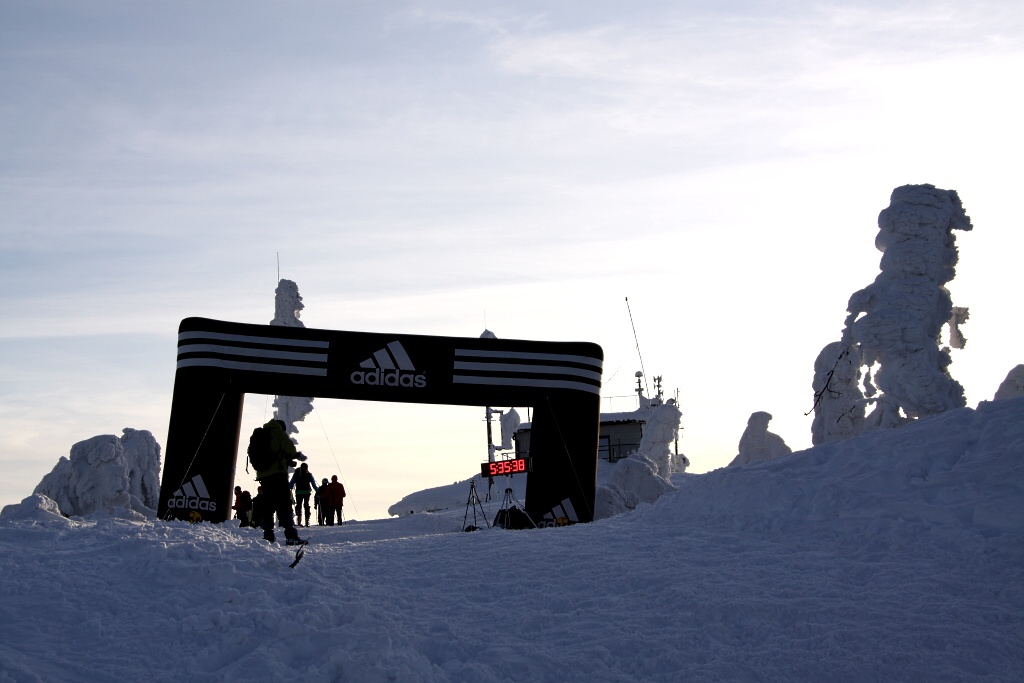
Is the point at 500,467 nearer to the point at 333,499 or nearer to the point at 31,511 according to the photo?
the point at 333,499

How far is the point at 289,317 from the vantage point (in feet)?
127

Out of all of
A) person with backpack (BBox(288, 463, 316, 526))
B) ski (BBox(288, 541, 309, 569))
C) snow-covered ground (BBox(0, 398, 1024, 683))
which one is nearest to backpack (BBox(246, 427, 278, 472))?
snow-covered ground (BBox(0, 398, 1024, 683))

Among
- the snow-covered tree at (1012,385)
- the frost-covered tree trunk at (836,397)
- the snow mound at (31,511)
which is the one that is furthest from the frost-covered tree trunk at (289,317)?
the snow-covered tree at (1012,385)

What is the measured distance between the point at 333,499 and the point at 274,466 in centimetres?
1200

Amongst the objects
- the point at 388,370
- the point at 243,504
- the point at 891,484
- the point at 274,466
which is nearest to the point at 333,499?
the point at 243,504

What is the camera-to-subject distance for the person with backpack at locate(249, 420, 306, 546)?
12.8 m

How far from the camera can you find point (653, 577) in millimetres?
11266

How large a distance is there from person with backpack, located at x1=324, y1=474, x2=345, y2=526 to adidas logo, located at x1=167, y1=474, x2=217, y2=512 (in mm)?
5508

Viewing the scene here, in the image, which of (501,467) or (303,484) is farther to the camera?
(501,467)

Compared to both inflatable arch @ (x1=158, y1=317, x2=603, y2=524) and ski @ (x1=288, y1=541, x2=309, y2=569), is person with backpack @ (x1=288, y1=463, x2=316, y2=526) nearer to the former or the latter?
inflatable arch @ (x1=158, y1=317, x2=603, y2=524)

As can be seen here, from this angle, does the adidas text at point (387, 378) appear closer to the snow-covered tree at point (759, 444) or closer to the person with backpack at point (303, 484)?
the person with backpack at point (303, 484)

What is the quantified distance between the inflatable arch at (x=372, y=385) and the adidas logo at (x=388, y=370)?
0.02 meters

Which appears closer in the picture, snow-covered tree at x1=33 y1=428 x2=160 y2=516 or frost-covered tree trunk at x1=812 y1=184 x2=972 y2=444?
frost-covered tree trunk at x1=812 y1=184 x2=972 y2=444

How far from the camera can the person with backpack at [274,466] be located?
12820 millimetres
